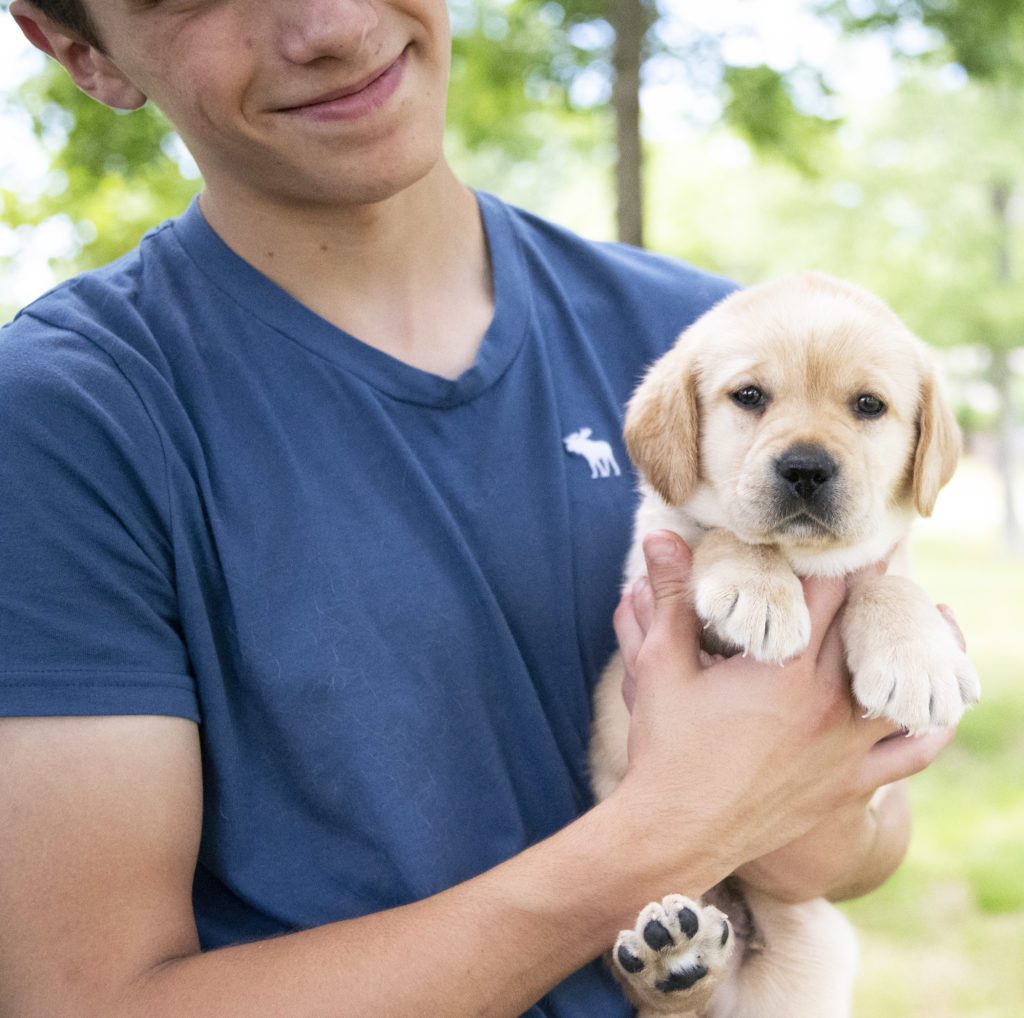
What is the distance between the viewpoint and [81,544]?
1.65 metres

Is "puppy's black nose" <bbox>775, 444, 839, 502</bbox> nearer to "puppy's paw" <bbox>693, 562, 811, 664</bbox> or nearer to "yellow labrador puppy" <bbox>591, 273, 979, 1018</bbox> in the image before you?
"yellow labrador puppy" <bbox>591, 273, 979, 1018</bbox>

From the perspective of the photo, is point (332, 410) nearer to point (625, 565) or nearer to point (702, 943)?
point (625, 565)

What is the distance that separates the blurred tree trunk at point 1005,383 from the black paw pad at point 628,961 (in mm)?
11733

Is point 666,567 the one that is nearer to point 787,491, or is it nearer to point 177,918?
point 787,491

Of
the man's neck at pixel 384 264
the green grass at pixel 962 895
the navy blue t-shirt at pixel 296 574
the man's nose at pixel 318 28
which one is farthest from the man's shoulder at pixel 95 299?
the green grass at pixel 962 895

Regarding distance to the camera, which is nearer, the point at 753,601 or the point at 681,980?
the point at 681,980

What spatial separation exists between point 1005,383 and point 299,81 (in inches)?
520

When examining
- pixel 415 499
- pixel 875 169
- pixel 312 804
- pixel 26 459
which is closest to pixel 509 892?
pixel 312 804

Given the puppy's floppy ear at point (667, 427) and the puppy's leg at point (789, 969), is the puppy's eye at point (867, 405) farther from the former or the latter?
the puppy's leg at point (789, 969)

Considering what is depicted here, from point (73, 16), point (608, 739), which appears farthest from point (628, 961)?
point (73, 16)

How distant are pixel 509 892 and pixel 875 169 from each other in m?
12.1

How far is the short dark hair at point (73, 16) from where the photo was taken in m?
1.97

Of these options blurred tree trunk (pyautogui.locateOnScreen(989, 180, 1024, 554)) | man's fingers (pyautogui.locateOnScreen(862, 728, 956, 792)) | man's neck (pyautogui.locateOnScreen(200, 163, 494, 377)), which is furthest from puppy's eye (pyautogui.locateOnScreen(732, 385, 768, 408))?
blurred tree trunk (pyautogui.locateOnScreen(989, 180, 1024, 554))

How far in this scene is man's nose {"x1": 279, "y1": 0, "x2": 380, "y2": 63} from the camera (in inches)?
71.0
